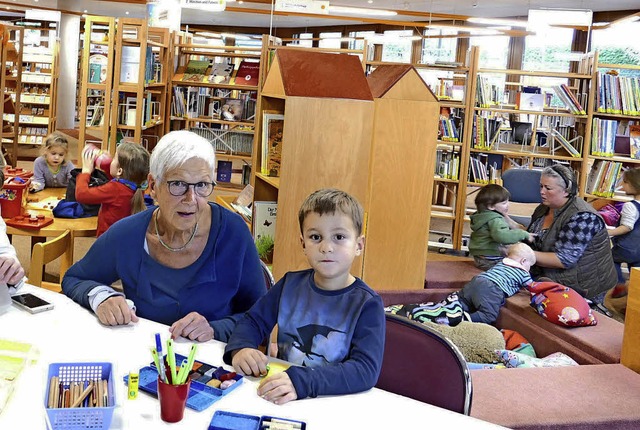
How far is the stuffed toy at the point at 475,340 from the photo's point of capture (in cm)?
357

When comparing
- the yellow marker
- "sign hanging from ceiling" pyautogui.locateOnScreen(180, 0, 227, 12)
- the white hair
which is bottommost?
the yellow marker

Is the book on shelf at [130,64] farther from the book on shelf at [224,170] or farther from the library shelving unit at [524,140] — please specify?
the library shelving unit at [524,140]

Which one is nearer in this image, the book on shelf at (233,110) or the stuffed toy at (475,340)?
the stuffed toy at (475,340)

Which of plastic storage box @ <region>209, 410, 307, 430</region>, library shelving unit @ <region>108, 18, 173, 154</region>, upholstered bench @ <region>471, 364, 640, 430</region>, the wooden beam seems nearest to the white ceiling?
library shelving unit @ <region>108, 18, 173, 154</region>

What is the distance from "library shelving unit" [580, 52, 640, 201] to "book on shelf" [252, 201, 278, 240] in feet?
15.1

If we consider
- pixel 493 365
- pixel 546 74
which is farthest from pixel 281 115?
pixel 546 74

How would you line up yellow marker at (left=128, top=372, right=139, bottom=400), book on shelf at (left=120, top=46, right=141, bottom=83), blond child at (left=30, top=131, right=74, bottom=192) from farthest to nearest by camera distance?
1. book on shelf at (left=120, top=46, right=141, bottom=83)
2. blond child at (left=30, top=131, right=74, bottom=192)
3. yellow marker at (left=128, top=372, right=139, bottom=400)

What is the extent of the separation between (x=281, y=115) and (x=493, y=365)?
169 centimetres

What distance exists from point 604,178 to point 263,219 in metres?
4.79

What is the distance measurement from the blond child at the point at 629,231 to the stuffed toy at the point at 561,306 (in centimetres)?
188

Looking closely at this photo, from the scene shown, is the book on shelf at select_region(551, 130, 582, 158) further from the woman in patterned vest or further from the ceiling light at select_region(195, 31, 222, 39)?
the ceiling light at select_region(195, 31, 222, 39)

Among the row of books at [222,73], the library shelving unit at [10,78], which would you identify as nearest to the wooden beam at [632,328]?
the row of books at [222,73]

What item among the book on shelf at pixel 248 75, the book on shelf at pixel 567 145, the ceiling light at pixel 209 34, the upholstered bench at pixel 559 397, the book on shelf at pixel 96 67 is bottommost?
the upholstered bench at pixel 559 397

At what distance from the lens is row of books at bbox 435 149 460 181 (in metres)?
7.58
